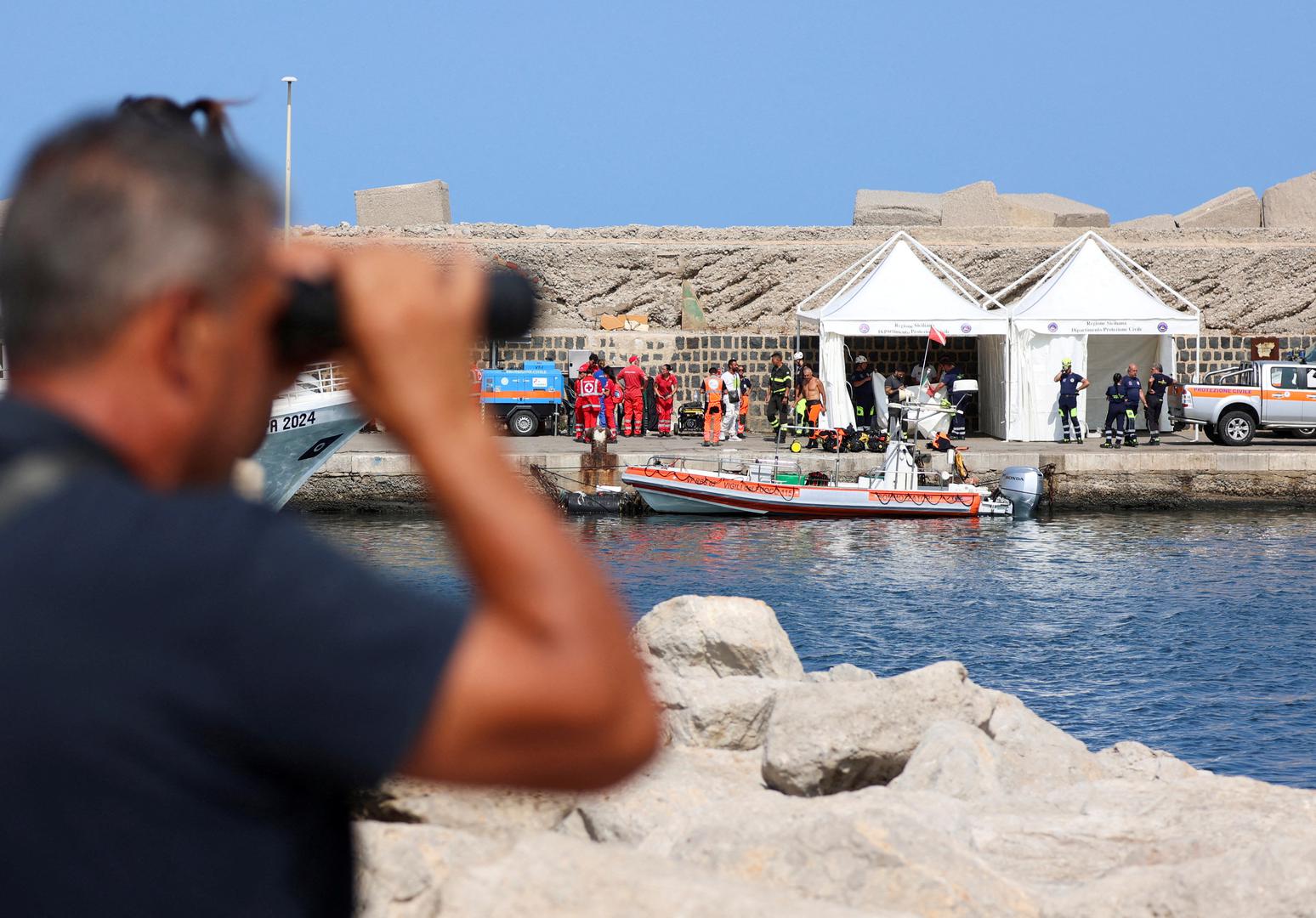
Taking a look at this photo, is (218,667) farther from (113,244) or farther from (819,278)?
(819,278)

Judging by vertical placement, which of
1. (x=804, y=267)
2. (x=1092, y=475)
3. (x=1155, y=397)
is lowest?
(x=1092, y=475)

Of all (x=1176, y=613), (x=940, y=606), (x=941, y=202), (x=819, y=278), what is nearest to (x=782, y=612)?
(x=940, y=606)

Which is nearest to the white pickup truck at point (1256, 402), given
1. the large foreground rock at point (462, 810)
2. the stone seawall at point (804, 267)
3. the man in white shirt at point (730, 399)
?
the man in white shirt at point (730, 399)

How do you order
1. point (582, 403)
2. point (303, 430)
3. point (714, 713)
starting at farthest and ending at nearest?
point (582, 403)
point (303, 430)
point (714, 713)

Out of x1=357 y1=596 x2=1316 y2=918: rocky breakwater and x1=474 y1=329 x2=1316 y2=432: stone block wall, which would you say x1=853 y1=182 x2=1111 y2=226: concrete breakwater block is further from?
x1=357 y1=596 x2=1316 y2=918: rocky breakwater

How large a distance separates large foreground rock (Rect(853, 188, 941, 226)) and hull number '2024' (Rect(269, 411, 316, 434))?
1124 inches

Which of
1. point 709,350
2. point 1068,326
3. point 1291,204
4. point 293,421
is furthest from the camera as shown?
point 1291,204

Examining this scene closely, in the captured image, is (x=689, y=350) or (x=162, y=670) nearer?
(x=162, y=670)

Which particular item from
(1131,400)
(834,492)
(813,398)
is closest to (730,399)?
(813,398)

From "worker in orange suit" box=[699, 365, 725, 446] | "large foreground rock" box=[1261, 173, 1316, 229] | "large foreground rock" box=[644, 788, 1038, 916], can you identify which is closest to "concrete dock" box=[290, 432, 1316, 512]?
"worker in orange suit" box=[699, 365, 725, 446]

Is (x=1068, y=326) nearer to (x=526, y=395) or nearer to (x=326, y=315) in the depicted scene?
(x=526, y=395)

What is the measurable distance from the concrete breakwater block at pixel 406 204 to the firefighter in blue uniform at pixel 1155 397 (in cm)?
2313

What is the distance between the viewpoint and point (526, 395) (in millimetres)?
26656

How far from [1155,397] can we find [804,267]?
45.5 ft
